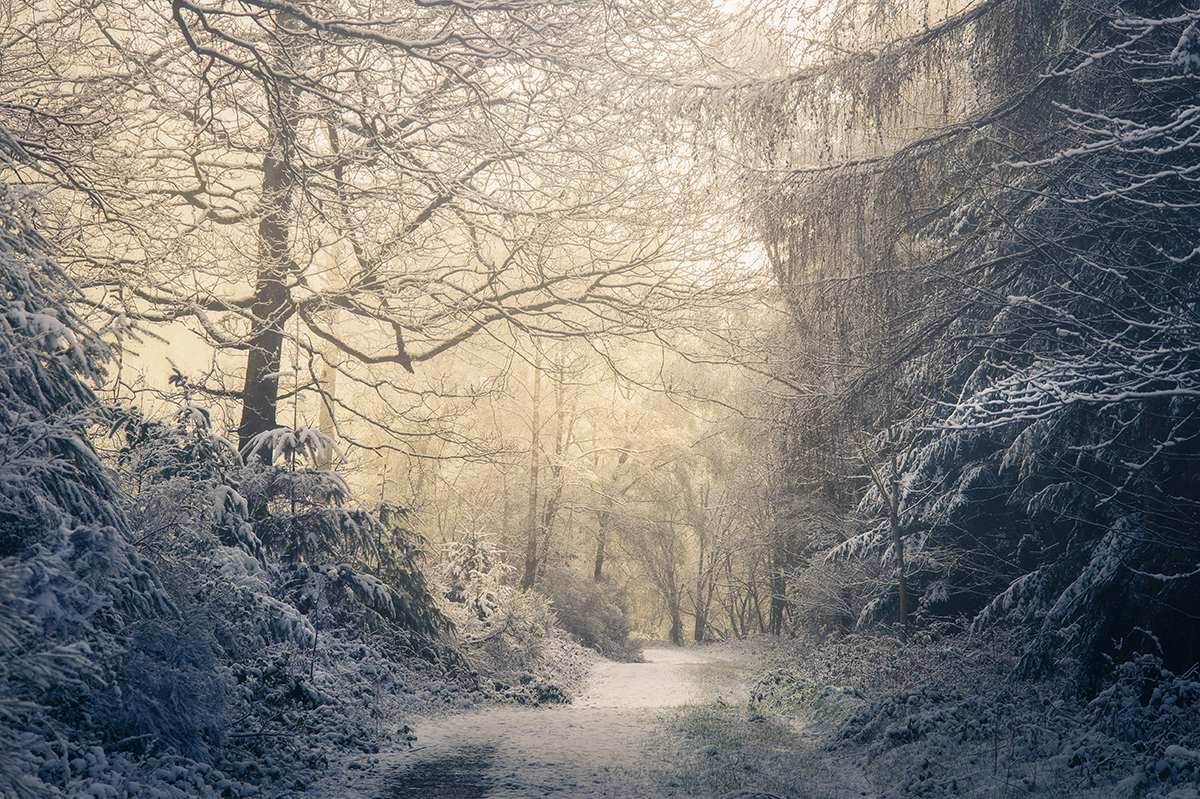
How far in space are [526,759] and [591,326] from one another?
5.18 m

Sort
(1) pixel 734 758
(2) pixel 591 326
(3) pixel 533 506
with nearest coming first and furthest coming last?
(1) pixel 734 758 < (2) pixel 591 326 < (3) pixel 533 506

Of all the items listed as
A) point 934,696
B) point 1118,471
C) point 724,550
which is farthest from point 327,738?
point 724,550

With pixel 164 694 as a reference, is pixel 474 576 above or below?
below

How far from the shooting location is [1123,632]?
691cm

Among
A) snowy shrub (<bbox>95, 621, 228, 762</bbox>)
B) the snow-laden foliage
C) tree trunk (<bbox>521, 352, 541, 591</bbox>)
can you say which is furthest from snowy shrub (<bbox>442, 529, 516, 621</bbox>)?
the snow-laden foliage

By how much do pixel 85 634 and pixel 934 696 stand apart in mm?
8370

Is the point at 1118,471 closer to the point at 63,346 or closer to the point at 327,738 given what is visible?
the point at 327,738

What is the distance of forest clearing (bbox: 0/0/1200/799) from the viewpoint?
4.80 m

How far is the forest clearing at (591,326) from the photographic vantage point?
15.7ft

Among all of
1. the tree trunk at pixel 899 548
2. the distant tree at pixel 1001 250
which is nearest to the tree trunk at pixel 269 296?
the distant tree at pixel 1001 250

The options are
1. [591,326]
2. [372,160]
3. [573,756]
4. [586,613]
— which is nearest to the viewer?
[372,160]

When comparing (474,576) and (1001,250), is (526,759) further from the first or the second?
(474,576)

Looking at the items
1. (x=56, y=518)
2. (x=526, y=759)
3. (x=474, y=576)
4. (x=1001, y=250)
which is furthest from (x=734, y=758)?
(x=474, y=576)

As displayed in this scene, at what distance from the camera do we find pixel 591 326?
31.4 feet
